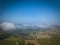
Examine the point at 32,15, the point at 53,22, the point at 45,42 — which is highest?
the point at 32,15

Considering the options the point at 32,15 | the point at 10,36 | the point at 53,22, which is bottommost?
the point at 10,36

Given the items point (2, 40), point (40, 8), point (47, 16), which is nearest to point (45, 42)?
point (47, 16)

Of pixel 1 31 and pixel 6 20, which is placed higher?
pixel 6 20

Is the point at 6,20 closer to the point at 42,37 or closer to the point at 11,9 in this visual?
the point at 11,9

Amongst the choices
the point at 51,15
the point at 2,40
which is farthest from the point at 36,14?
the point at 2,40

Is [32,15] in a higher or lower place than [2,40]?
higher

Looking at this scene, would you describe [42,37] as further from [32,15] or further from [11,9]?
[11,9]

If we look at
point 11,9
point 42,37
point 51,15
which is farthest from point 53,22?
point 11,9
